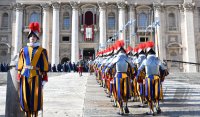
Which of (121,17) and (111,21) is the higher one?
(121,17)

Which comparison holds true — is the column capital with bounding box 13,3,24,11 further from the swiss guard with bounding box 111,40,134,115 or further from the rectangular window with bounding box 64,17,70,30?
the swiss guard with bounding box 111,40,134,115

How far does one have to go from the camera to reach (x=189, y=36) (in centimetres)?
4244

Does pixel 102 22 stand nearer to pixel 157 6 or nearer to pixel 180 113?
pixel 157 6

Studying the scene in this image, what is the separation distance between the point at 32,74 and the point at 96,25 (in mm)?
38453

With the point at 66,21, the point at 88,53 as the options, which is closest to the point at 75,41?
the point at 88,53

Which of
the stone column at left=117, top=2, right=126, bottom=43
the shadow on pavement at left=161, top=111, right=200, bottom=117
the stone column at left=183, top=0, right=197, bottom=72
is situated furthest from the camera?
the stone column at left=117, top=2, right=126, bottom=43

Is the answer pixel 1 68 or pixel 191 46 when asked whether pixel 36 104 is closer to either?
pixel 1 68

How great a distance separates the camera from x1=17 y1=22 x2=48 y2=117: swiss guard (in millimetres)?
5395

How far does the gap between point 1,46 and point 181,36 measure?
1099 inches

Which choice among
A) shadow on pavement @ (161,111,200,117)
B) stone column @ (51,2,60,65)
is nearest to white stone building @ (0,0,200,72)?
stone column @ (51,2,60,65)

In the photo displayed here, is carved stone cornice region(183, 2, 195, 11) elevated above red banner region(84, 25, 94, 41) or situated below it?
above

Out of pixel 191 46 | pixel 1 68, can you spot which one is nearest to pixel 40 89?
pixel 1 68

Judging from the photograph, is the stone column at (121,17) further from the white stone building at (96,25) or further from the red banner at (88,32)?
the red banner at (88,32)

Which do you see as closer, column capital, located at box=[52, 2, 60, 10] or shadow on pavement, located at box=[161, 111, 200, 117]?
shadow on pavement, located at box=[161, 111, 200, 117]
